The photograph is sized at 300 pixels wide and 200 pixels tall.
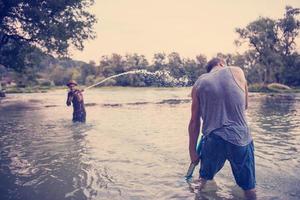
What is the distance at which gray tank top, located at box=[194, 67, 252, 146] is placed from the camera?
4.86 metres

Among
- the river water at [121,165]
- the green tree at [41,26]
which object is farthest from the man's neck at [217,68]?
the green tree at [41,26]

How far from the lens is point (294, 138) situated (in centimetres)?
1148

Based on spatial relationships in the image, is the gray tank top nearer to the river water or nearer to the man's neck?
the man's neck

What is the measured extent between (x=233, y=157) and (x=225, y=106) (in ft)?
2.33

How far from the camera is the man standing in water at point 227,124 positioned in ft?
15.9

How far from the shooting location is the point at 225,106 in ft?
16.1

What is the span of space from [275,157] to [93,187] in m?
4.65

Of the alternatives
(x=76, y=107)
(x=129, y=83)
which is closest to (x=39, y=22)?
(x=76, y=107)

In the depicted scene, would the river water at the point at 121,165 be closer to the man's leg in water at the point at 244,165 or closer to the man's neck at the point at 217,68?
the man's leg in water at the point at 244,165

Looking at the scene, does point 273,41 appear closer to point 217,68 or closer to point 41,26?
point 41,26

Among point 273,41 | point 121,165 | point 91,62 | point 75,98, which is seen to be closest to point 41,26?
point 75,98

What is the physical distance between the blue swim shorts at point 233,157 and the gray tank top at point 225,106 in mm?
89

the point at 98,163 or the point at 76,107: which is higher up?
the point at 76,107

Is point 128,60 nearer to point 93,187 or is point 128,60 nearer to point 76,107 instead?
→ point 76,107
